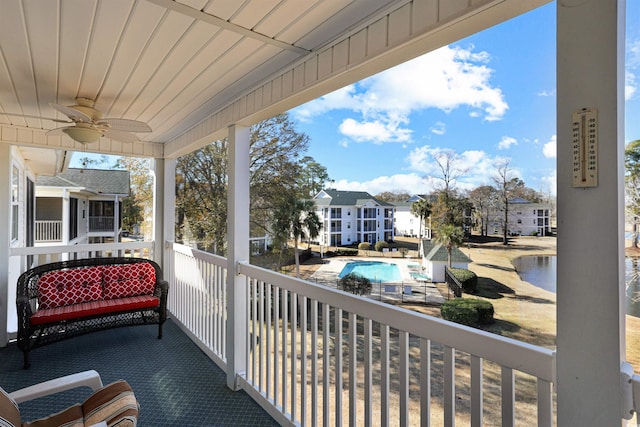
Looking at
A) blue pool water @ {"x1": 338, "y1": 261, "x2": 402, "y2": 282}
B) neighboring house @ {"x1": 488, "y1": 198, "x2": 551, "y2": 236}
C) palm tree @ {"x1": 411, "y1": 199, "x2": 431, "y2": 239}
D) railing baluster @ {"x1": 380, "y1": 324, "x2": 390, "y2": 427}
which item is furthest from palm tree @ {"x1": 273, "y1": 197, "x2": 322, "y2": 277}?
railing baluster @ {"x1": 380, "y1": 324, "x2": 390, "y2": 427}

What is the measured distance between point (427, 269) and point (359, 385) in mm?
1365

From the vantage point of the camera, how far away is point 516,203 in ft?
8.59

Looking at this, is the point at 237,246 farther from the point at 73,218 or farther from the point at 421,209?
the point at 73,218

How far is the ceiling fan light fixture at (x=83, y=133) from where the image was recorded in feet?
9.50

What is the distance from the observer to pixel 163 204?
4754mm

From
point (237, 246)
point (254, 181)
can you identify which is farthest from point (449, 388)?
point (254, 181)

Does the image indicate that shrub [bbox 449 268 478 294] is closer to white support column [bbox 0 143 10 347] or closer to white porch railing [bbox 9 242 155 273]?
white porch railing [bbox 9 242 155 273]

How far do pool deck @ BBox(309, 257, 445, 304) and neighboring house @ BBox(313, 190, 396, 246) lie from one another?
0.26 m

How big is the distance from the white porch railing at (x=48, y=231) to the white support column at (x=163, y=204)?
Answer: 5.98 meters

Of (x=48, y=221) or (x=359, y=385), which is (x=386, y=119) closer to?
(x=359, y=385)

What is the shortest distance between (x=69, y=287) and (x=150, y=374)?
1563 millimetres

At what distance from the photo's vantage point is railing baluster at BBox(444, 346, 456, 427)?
1312 mm

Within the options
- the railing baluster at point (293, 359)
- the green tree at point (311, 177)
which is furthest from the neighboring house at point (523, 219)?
the green tree at point (311, 177)

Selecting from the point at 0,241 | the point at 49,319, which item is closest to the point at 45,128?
the point at 0,241
